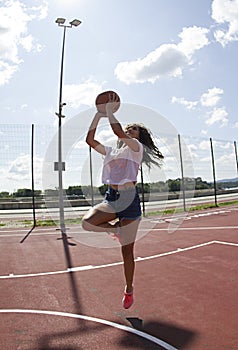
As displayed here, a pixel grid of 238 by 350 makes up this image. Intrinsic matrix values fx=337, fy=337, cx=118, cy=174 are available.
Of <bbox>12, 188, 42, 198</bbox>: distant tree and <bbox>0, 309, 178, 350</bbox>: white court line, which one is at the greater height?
<bbox>12, 188, 42, 198</bbox>: distant tree

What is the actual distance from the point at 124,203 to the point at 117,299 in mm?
1329

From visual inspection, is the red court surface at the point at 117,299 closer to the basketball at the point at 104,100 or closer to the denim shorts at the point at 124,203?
the denim shorts at the point at 124,203

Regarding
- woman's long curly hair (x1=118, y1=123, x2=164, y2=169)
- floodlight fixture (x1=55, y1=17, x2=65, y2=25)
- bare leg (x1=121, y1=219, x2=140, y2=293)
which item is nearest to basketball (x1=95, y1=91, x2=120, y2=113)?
woman's long curly hair (x1=118, y1=123, x2=164, y2=169)

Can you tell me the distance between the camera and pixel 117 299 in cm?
388

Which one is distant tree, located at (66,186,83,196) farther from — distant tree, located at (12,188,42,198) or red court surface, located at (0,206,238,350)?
red court surface, located at (0,206,238,350)

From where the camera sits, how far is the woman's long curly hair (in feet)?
11.3

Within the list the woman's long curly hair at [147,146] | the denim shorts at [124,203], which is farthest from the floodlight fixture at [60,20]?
the denim shorts at [124,203]

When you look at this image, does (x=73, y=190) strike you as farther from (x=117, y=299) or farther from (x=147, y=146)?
(x=147, y=146)

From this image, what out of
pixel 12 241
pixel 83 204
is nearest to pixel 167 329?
pixel 12 241

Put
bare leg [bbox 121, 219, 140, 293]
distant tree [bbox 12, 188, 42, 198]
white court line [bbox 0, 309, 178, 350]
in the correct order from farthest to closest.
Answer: distant tree [bbox 12, 188, 42, 198], bare leg [bbox 121, 219, 140, 293], white court line [bbox 0, 309, 178, 350]

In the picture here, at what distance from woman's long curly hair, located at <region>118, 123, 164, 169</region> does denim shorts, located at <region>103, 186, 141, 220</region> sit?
466 millimetres

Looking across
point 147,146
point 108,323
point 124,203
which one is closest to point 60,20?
point 147,146

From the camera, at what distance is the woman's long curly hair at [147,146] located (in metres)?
3.45

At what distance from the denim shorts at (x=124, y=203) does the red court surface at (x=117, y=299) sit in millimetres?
1012
